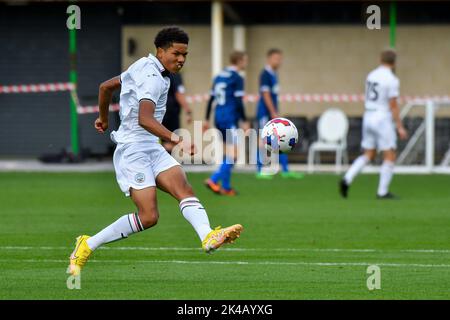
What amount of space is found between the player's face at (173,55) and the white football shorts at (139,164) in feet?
2.22

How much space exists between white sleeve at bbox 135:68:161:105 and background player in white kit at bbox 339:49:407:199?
850 cm

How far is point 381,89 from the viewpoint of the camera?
18172mm

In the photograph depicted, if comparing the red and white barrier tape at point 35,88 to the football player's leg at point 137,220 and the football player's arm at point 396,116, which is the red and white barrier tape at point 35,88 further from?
the football player's leg at point 137,220

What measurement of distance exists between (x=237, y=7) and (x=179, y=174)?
59.5ft

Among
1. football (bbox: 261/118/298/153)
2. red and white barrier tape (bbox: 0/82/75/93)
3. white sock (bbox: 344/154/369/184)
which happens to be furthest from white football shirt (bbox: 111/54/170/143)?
red and white barrier tape (bbox: 0/82/75/93)

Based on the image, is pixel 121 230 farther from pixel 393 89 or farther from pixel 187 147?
pixel 393 89

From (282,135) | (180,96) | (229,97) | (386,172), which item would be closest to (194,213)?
(282,135)

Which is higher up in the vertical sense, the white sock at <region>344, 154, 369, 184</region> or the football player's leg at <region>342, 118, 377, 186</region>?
the football player's leg at <region>342, 118, 377, 186</region>

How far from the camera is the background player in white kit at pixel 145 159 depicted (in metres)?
9.81

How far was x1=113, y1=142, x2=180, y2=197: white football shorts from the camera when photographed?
9883mm

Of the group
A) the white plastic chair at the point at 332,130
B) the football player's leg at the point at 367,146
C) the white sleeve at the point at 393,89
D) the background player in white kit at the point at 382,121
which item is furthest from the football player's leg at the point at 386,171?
the white plastic chair at the point at 332,130

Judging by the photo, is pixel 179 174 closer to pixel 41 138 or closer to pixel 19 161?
pixel 19 161

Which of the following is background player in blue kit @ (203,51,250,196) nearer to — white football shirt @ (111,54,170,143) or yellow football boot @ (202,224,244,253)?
white football shirt @ (111,54,170,143)

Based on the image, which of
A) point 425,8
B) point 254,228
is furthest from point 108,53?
point 254,228
